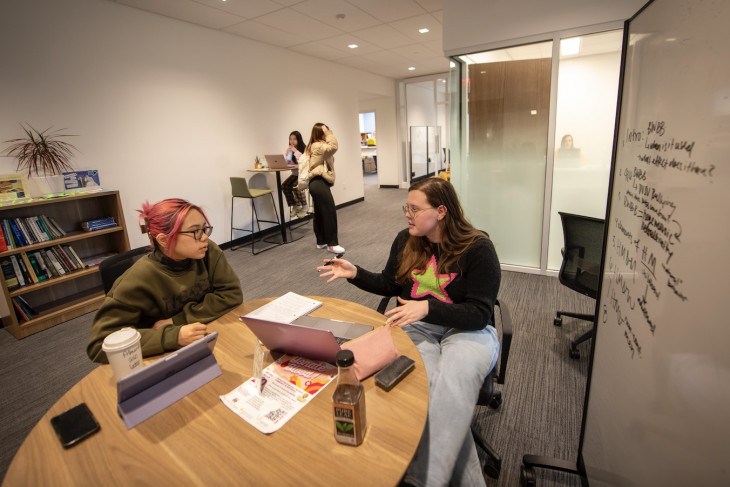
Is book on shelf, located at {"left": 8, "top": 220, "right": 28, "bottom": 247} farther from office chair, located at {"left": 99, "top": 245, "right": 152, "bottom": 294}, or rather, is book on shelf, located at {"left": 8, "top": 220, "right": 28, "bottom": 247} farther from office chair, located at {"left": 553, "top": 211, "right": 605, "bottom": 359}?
office chair, located at {"left": 553, "top": 211, "right": 605, "bottom": 359}

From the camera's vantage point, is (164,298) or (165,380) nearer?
(165,380)

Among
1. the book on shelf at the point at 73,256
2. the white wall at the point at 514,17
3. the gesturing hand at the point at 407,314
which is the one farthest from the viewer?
the book on shelf at the point at 73,256

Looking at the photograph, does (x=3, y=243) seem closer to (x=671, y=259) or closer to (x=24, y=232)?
(x=24, y=232)

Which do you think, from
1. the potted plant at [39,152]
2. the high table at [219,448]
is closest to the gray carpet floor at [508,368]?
the high table at [219,448]

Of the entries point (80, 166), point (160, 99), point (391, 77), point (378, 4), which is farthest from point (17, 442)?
point (391, 77)

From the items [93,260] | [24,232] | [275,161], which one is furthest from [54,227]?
[275,161]

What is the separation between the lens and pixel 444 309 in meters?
1.35

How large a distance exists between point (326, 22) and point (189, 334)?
4.50 meters

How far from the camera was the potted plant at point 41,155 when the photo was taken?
3.03 m

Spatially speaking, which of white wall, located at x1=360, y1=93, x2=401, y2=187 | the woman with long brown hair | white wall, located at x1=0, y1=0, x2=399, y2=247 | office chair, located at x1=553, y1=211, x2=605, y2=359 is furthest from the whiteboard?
white wall, located at x1=360, y1=93, x2=401, y2=187

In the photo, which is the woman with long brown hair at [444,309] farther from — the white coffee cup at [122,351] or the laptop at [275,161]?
the laptop at [275,161]

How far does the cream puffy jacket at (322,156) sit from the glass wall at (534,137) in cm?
158

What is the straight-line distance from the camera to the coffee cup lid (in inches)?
37.1

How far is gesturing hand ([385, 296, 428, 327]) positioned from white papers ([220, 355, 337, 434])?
0.31m
